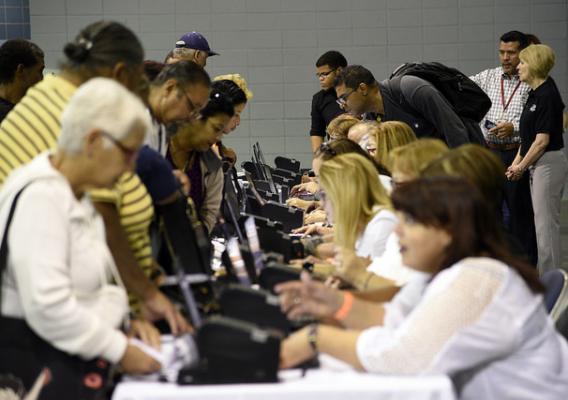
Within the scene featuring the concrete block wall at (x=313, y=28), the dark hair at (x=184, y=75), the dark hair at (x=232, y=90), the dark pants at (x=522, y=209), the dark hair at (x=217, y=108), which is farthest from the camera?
the concrete block wall at (x=313, y=28)

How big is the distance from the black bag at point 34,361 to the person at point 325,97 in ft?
19.5

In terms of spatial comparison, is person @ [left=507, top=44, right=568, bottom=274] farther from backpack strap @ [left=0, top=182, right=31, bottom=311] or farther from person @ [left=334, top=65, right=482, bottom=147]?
backpack strap @ [left=0, top=182, right=31, bottom=311]

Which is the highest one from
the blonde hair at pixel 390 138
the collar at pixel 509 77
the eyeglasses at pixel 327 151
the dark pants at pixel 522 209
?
the collar at pixel 509 77

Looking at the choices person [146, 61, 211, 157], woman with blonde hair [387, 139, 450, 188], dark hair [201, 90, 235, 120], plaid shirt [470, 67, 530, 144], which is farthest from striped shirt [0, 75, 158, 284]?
plaid shirt [470, 67, 530, 144]

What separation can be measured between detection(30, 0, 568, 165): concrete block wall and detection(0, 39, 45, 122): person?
5.08 m

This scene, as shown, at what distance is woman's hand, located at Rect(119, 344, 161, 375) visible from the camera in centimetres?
231

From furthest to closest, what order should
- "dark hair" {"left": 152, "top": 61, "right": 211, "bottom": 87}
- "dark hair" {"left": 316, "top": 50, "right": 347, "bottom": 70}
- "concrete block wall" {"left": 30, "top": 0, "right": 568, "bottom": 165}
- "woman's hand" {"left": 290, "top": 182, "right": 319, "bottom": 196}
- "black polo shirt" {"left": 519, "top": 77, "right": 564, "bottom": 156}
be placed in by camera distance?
1. "concrete block wall" {"left": 30, "top": 0, "right": 568, "bottom": 165}
2. "dark hair" {"left": 316, "top": 50, "right": 347, "bottom": 70}
3. "black polo shirt" {"left": 519, "top": 77, "right": 564, "bottom": 156}
4. "woman's hand" {"left": 290, "top": 182, "right": 319, "bottom": 196}
5. "dark hair" {"left": 152, "top": 61, "right": 211, "bottom": 87}

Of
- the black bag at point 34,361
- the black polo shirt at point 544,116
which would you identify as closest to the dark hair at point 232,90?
the black bag at point 34,361

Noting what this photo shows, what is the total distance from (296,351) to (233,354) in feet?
0.64

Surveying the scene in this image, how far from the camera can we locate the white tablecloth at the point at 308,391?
2186mm

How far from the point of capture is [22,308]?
2236mm

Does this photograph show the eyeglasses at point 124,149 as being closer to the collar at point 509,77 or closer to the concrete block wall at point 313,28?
the collar at point 509,77

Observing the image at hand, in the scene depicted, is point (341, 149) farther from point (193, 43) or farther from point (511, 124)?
point (511, 124)

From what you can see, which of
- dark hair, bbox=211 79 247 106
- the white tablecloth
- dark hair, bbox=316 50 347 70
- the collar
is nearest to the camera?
the white tablecloth
